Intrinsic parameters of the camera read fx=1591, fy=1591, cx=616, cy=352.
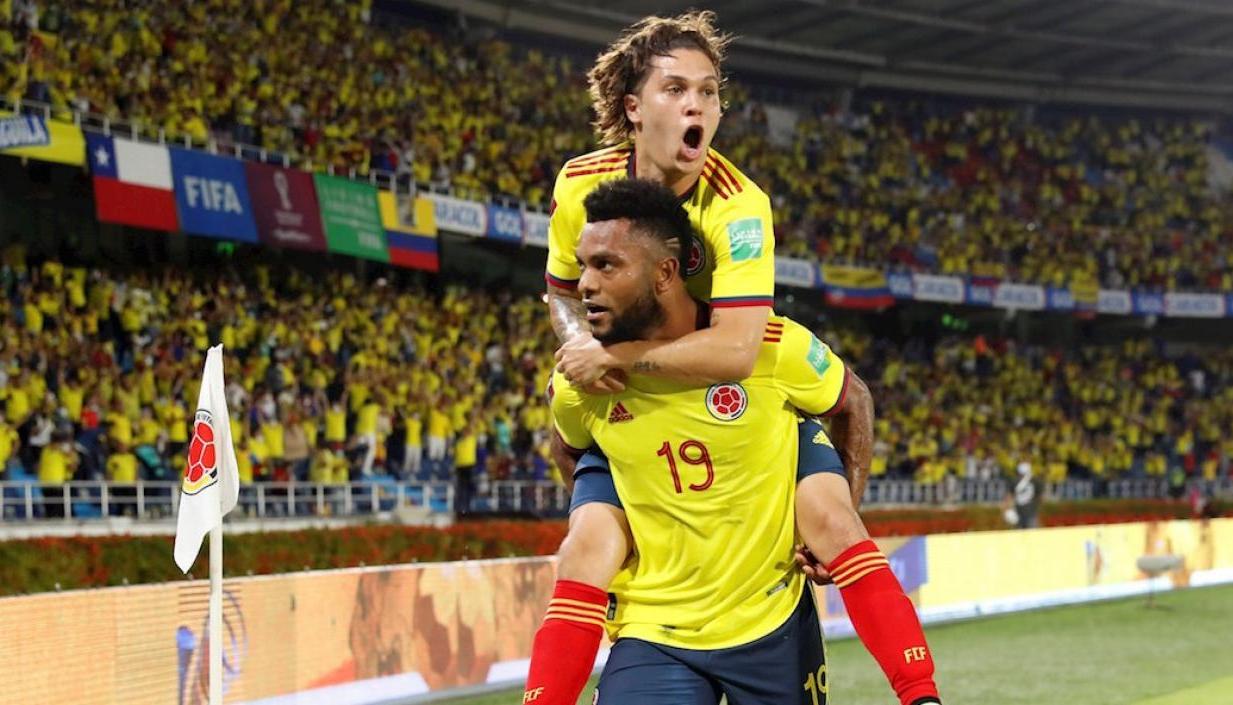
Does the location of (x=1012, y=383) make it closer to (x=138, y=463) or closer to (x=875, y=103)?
(x=875, y=103)

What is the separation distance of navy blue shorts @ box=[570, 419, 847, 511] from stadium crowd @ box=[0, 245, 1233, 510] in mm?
13429

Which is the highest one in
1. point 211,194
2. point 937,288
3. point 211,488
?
point 211,194

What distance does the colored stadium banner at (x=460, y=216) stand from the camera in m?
27.8

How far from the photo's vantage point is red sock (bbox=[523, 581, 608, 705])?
4.71 metres

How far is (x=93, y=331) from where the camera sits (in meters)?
19.9

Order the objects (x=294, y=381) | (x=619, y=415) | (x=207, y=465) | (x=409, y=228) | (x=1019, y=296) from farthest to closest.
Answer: (x=1019, y=296) < (x=409, y=228) < (x=294, y=381) < (x=207, y=465) < (x=619, y=415)

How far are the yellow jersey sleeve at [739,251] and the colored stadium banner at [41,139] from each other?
16.6 metres

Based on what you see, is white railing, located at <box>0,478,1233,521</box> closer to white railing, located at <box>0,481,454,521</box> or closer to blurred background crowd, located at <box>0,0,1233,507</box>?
white railing, located at <box>0,481,454,521</box>

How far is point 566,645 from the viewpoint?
15.6 feet

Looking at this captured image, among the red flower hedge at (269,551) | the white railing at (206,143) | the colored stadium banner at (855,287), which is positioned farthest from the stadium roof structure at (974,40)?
the red flower hedge at (269,551)

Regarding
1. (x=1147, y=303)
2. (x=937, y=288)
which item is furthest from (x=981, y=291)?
(x=1147, y=303)

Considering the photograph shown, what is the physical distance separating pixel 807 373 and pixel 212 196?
63.5ft

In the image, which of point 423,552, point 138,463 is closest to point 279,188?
point 138,463

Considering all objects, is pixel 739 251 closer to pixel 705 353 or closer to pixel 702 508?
pixel 705 353
